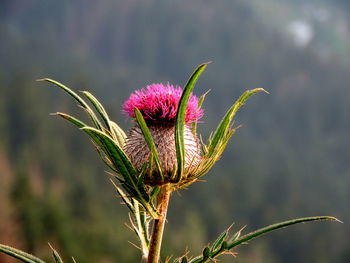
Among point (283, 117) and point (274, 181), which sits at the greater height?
point (283, 117)

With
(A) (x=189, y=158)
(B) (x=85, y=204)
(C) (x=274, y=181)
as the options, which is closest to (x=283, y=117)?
(C) (x=274, y=181)

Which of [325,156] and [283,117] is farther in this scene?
[283,117]

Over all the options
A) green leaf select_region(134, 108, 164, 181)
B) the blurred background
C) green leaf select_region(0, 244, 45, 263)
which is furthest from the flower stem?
the blurred background

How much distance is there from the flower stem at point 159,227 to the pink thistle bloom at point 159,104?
465 millimetres

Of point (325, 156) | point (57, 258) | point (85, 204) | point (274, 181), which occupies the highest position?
point (325, 156)

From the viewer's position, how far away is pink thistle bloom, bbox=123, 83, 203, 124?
287cm

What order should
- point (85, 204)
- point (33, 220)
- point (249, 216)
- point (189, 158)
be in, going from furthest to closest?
point (249, 216) < point (85, 204) < point (33, 220) < point (189, 158)

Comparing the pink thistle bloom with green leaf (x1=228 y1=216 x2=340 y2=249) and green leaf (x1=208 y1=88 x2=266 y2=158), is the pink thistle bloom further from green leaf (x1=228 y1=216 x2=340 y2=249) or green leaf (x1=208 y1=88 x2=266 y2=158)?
green leaf (x1=228 y1=216 x2=340 y2=249)

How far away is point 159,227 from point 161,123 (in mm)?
744

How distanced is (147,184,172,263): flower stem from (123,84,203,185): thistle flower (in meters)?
0.16

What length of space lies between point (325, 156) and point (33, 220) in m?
125

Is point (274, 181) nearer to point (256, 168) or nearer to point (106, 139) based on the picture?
point (256, 168)

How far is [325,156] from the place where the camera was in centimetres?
16200

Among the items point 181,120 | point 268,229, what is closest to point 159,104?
point 181,120
